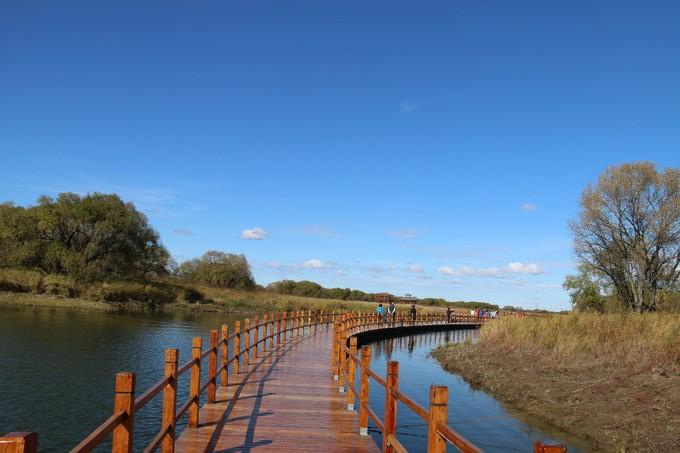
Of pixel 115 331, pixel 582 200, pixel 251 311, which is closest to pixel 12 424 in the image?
pixel 115 331

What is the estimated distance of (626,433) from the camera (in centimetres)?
1093

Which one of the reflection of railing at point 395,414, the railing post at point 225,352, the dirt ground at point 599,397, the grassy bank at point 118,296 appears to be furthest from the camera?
the grassy bank at point 118,296

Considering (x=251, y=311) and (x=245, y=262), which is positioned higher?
(x=245, y=262)

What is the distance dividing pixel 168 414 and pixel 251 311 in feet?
163

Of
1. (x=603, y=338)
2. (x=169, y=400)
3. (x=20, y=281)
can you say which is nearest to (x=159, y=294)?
(x=20, y=281)

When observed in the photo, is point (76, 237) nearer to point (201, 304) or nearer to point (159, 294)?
point (159, 294)

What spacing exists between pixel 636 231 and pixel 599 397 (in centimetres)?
2090

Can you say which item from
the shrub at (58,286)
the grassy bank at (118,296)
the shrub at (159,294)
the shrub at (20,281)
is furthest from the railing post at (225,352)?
the shrub at (159,294)

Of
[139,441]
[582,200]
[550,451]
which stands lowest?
[139,441]

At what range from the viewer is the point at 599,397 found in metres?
13.0

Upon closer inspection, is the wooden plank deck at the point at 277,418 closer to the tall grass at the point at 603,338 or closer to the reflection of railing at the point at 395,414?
the reflection of railing at the point at 395,414

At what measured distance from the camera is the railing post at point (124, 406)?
4297mm

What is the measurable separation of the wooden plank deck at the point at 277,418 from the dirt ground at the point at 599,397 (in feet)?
16.7

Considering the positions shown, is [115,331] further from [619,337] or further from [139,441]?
[619,337]
